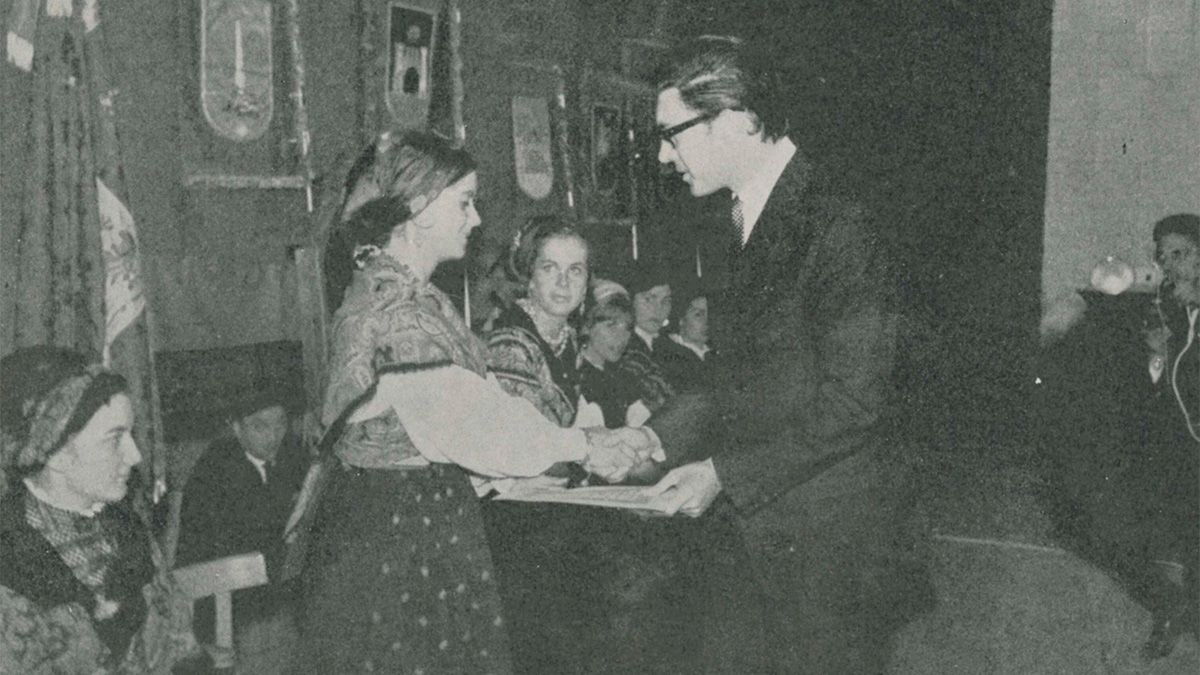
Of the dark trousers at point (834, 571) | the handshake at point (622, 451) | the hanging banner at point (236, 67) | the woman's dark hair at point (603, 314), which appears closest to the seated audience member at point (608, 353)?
the woman's dark hair at point (603, 314)

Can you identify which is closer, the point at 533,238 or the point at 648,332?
the point at 533,238

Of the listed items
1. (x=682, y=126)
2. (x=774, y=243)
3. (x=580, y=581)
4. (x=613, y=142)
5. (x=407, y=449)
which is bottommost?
(x=580, y=581)

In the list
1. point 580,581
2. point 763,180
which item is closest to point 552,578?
point 580,581

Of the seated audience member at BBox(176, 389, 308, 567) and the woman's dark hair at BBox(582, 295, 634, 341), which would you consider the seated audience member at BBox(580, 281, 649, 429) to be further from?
the seated audience member at BBox(176, 389, 308, 567)

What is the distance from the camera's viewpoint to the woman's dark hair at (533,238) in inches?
184

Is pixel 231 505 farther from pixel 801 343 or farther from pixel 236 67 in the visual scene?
pixel 801 343

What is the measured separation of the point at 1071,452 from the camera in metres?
5.60

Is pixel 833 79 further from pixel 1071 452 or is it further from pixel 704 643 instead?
pixel 704 643

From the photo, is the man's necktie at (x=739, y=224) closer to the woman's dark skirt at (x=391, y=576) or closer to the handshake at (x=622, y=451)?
the handshake at (x=622, y=451)

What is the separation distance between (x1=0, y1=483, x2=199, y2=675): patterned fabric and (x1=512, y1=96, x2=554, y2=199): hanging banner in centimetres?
435

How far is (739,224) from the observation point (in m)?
2.48

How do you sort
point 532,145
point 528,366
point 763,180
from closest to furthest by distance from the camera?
point 763,180, point 528,366, point 532,145

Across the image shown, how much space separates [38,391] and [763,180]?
178cm

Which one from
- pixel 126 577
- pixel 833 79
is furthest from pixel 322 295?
pixel 833 79
